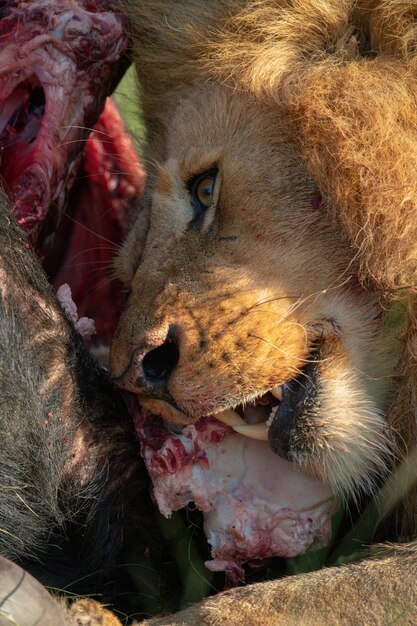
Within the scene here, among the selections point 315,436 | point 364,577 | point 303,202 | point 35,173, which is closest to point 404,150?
point 303,202

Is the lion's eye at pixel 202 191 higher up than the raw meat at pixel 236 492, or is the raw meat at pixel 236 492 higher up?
the lion's eye at pixel 202 191

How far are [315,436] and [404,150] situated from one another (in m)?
0.81

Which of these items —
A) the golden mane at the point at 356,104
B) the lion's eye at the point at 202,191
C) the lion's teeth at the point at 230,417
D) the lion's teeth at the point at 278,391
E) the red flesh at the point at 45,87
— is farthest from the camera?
the red flesh at the point at 45,87

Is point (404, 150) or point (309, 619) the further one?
point (404, 150)

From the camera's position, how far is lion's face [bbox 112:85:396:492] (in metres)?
2.79

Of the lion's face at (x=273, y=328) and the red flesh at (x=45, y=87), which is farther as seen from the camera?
the red flesh at (x=45, y=87)

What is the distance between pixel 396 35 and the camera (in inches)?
111

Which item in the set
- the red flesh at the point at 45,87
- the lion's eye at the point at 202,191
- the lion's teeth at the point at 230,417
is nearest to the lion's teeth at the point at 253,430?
the lion's teeth at the point at 230,417

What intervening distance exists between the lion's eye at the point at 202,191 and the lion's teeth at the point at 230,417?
577 millimetres

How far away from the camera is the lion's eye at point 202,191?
3.09m

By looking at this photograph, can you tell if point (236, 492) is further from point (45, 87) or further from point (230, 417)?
point (45, 87)

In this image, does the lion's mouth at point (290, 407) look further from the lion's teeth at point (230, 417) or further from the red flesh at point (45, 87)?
the red flesh at point (45, 87)

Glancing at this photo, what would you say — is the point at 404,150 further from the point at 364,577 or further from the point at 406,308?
the point at 364,577

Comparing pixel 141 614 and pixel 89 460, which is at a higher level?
pixel 89 460
